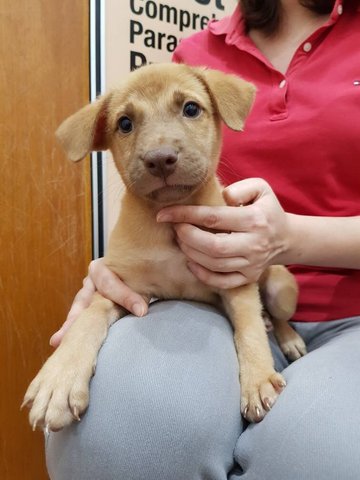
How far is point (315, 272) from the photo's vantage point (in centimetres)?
168

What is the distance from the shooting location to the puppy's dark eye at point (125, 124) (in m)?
1.51

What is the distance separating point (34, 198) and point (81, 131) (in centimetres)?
82

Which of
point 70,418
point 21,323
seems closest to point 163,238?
point 70,418

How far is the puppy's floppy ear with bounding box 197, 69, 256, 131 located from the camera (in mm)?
1466

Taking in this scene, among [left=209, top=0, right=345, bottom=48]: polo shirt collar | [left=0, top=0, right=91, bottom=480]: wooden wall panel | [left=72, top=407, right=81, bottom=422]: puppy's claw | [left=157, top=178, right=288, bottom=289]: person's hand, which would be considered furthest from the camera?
[left=0, top=0, right=91, bottom=480]: wooden wall panel

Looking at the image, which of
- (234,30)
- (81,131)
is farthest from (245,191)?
(234,30)

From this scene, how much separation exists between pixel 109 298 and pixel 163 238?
0.81 feet

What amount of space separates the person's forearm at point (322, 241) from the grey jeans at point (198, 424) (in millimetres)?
345

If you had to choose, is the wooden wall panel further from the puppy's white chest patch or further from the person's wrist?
the person's wrist

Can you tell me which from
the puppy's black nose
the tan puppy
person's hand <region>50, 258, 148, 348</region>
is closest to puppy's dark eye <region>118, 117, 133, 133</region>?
the tan puppy

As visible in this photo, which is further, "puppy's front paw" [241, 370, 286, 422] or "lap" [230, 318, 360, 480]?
"puppy's front paw" [241, 370, 286, 422]

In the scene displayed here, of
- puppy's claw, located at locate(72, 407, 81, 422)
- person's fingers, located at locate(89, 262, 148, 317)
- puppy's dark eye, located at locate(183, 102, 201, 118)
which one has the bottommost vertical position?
puppy's claw, located at locate(72, 407, 81, 422)

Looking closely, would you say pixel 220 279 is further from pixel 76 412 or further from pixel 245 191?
pixel 76 412

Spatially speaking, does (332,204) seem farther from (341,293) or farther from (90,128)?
(90,128)
